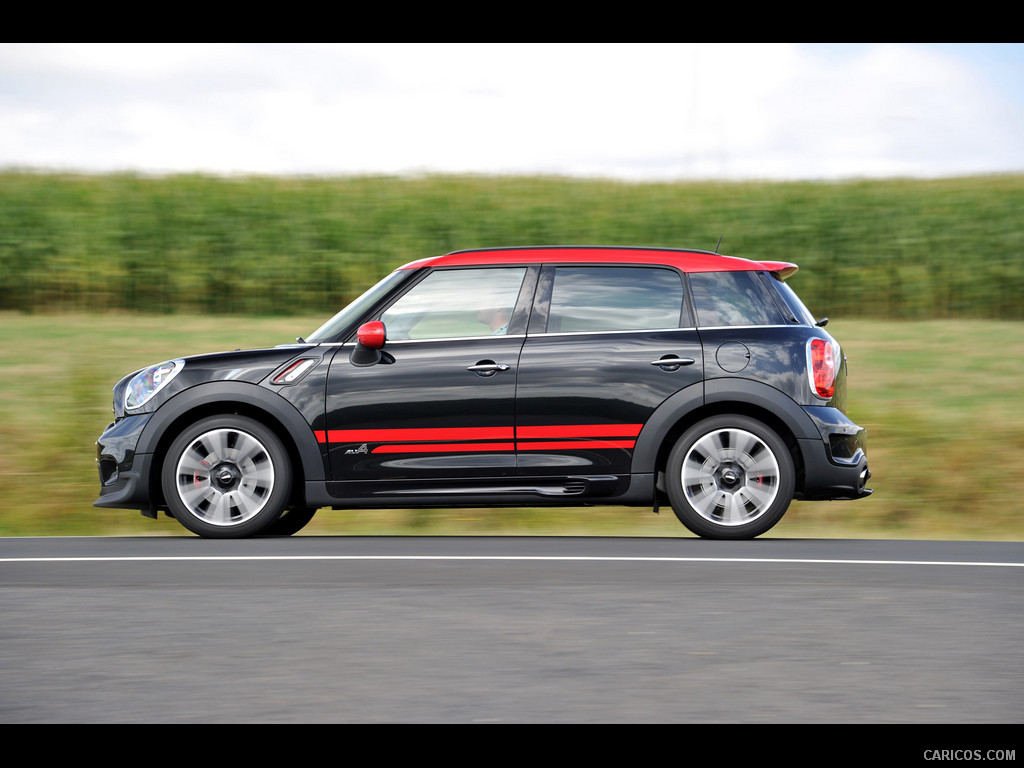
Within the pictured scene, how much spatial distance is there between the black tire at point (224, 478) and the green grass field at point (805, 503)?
2.57m

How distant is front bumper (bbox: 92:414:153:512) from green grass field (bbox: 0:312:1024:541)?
7.84 feet

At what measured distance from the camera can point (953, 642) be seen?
19.9 ft

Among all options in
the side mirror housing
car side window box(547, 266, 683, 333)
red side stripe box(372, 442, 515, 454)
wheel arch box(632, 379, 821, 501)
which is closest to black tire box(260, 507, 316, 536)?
red side stripe box(372, 442, 515, 454)

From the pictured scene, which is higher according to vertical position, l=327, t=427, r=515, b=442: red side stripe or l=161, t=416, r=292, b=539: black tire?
l=327, t=427, r=515, b=442: red side stripe

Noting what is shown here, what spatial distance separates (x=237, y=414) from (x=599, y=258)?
91.2 inches

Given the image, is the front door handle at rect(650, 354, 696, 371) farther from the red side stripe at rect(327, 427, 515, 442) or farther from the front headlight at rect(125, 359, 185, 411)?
the front headlight at rect(125, 359, 185, 411)

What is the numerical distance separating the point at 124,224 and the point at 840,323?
944 cm

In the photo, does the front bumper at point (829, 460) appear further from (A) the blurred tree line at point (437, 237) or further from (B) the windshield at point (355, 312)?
(A) the blurred tree line at point (437, 237)

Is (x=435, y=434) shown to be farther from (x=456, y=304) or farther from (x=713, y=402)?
(x=713, y=402)

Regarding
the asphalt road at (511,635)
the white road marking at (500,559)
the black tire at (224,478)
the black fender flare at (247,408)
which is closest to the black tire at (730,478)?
A: the asphalt road at (511,635)

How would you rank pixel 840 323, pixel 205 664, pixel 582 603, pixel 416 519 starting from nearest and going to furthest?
pixel 205 664 < pixel 582 603 < pixel 416 519 < pixel 840 323

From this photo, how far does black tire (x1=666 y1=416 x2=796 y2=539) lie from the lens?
9438mm

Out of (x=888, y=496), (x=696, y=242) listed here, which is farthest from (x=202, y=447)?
(x=696, y=242)

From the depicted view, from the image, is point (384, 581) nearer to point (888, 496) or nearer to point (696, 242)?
point (888, 496)
